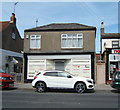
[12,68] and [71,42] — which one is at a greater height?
[71,42]

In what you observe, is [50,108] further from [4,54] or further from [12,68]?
[12,68]

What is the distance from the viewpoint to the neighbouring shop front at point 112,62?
761 inches

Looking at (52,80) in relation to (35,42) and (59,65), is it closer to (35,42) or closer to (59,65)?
(59,65)

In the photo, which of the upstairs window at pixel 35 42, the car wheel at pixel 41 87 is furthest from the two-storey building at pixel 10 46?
the car wheel at pixel 41 87

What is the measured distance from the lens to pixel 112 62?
19.5 metres

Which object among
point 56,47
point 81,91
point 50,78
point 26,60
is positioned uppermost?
point 56,47

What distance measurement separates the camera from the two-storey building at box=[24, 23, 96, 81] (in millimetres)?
19891

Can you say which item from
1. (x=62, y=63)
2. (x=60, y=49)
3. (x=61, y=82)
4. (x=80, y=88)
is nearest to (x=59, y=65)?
(x=62, y=63)

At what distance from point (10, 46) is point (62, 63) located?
14.4m

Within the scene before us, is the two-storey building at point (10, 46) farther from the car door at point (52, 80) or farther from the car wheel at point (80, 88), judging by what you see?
the car wheel at point (80, 88)

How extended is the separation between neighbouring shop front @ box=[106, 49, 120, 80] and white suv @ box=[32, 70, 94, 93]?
6.32m

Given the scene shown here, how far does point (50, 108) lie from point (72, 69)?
12394mm

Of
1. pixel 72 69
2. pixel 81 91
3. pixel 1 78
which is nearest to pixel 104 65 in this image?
pixel 72 69

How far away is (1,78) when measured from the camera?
14672mm
